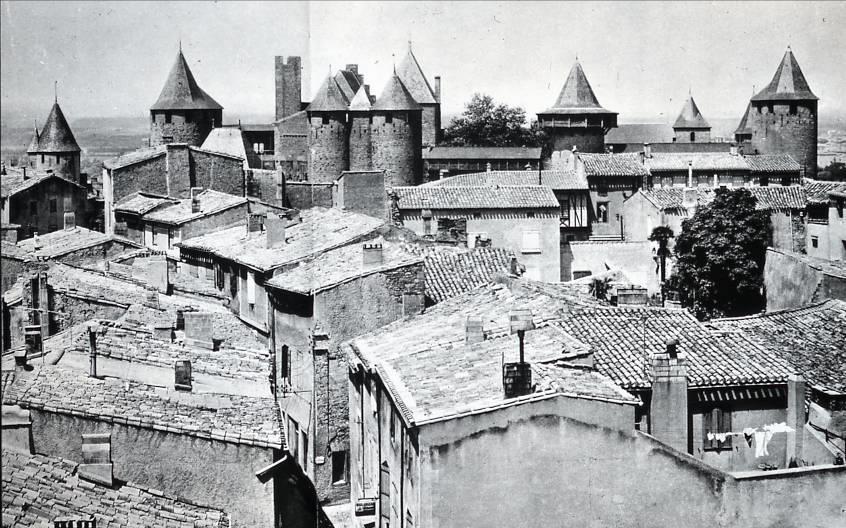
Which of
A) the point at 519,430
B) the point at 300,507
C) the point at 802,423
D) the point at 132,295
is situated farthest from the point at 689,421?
the point at 132,295

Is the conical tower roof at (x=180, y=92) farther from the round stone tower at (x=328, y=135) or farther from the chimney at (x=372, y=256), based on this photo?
the chimney at (x=372, y=256)

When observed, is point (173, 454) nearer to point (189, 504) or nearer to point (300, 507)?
point (189, 504)

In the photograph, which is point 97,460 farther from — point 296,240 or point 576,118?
point 576,118

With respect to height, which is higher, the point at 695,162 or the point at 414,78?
the point at 414,78

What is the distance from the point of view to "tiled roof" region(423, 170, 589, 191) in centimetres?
5803

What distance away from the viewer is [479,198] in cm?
4656

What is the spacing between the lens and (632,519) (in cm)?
1458

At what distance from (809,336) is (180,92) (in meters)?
47.7

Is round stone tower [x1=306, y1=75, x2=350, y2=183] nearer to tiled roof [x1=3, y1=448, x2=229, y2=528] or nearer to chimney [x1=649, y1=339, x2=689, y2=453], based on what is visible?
chimney [x1=649, y1=339, x2=689, y2=453]

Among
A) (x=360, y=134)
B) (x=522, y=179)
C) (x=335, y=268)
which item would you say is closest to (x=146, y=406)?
(x=335, y=268)

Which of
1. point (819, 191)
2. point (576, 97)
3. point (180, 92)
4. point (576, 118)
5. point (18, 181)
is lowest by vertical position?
point (819, 191)

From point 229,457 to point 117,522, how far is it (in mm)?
2054

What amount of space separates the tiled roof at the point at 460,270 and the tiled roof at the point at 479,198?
16785 mm

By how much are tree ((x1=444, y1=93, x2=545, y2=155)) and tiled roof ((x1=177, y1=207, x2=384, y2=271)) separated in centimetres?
5056
